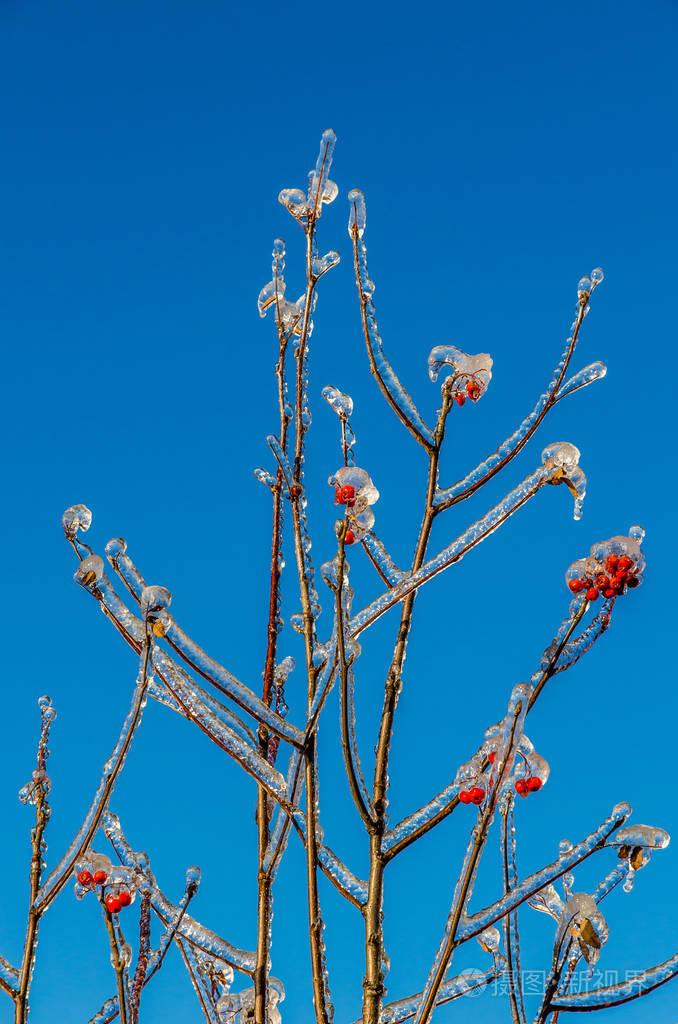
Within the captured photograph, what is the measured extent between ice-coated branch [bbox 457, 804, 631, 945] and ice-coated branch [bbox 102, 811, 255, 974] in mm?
599

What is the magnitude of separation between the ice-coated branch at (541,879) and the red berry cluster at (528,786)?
15 centimetres

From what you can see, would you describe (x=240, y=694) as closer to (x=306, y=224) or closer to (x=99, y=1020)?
(x=99, y=1020)

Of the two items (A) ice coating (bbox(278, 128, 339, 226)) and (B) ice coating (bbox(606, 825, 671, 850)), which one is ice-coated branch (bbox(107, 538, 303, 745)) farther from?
(A) ice coating (bbox(278, 128, 339, 226))

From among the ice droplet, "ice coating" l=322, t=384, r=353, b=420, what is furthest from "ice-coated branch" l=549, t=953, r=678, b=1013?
the ice droplet

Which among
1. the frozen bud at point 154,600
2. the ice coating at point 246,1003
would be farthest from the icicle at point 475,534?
the ice coating at point 246,1003

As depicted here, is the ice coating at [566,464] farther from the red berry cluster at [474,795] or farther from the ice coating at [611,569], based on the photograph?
the red berry cluster at [474,795]

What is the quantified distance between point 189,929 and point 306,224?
1804 millimetres

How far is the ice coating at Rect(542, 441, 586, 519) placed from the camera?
1.75 meters

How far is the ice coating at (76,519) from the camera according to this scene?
1.99 meters

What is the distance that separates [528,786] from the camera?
1.87m

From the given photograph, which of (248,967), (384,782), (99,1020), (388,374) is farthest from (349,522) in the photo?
(99,1020)

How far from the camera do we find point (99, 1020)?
2.07 m

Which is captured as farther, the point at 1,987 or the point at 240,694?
the point at 1,987

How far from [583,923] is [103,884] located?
3.49 feet
